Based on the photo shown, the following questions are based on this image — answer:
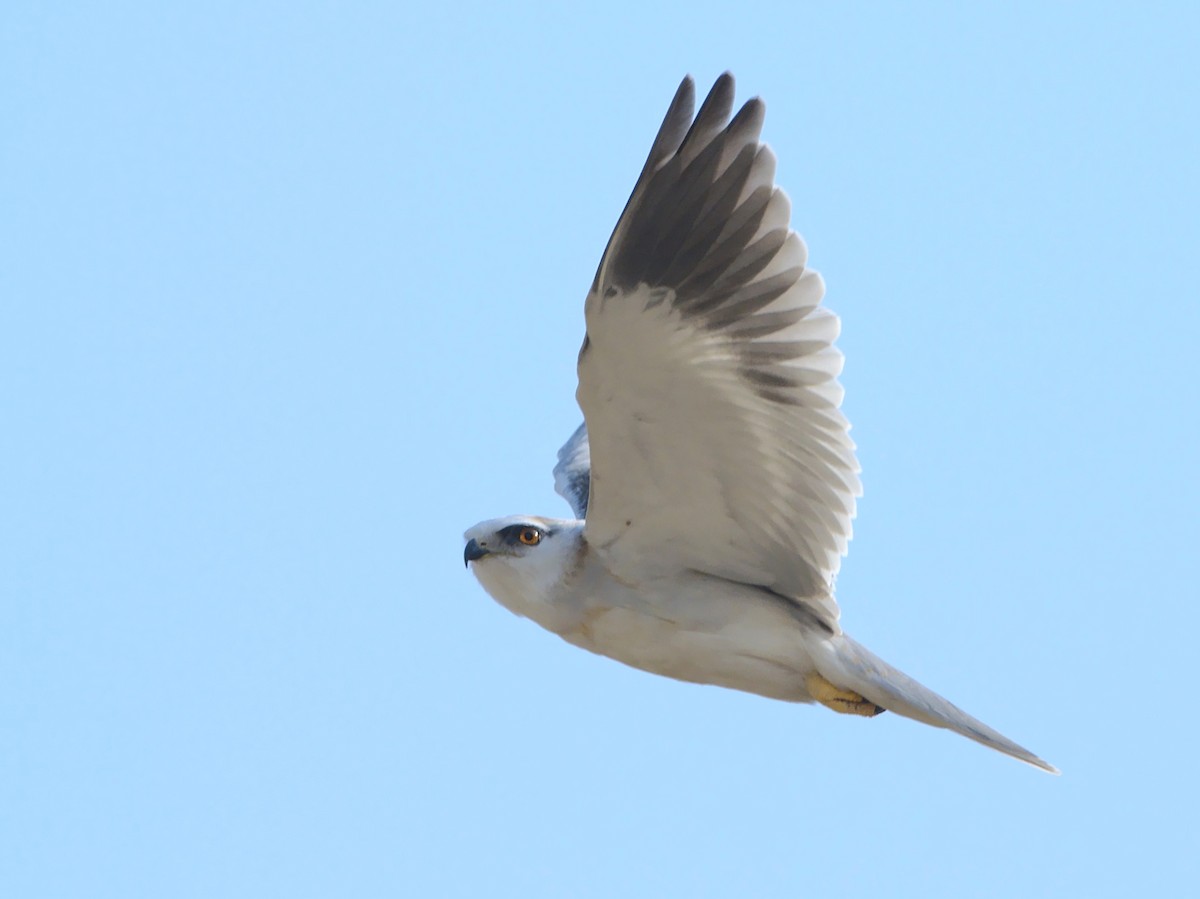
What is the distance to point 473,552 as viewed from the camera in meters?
7.88

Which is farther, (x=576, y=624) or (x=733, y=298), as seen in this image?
(x=576, y=624)

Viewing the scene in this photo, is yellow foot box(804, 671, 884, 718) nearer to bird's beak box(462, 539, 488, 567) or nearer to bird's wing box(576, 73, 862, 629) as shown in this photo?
bird's wing box(576, 73, 862, 629)

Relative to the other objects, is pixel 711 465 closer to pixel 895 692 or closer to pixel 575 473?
pixel 895 692

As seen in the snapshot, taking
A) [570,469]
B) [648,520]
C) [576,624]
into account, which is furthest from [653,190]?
[570,469]

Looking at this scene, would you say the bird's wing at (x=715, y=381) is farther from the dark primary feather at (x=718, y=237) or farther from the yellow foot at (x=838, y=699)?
the yellow foot at (x=838, y=699)

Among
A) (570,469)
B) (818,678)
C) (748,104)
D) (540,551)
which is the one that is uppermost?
(748,104)

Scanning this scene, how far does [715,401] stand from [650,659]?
1.20 meters

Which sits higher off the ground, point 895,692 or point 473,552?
point 473,552

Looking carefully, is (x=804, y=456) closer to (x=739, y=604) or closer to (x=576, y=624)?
(x=739, y=604)

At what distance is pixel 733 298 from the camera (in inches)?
282

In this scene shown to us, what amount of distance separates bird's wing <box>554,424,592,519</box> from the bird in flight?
123 cm

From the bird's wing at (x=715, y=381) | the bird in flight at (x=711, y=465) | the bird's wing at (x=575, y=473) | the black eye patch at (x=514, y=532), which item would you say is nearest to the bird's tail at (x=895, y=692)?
the bird in flight at (x=711, y=465)

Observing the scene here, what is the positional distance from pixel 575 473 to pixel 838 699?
92.2 inches

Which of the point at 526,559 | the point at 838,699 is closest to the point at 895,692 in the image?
the point at 838,699
